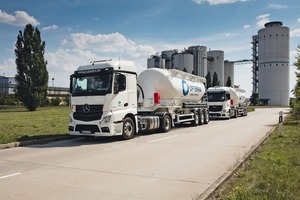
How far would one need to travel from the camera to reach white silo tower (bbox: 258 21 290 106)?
98812 millimetres

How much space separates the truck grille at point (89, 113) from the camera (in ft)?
42.0

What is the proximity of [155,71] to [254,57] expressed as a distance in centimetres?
10121

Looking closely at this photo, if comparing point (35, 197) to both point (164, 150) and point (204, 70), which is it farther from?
point (204, 70)

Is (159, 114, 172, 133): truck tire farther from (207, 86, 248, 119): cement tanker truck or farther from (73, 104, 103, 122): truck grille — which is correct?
(207, 86, 248, 119): cement tanker truck

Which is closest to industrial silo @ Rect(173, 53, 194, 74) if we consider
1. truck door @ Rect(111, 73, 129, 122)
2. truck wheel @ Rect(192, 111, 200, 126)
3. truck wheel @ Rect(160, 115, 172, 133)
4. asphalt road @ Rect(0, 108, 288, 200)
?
truck wheel @ Rect(192, 111, 200, 126)

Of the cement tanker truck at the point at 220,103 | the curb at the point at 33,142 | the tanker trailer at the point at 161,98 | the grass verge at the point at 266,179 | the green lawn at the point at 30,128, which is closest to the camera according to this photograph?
the grass verge at the point at 266,179

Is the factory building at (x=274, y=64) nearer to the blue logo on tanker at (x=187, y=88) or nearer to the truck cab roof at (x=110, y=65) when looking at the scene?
the blue logo on tanker at (x=187, y=88)

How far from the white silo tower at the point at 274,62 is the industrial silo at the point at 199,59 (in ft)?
67.6

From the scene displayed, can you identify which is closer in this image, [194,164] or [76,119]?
[194,164]

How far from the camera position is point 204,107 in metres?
23.8

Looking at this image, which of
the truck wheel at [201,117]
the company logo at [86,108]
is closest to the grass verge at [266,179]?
the company logo at [86,108]

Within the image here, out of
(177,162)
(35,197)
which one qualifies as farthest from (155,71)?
(35,197)

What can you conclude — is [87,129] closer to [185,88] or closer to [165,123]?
[165,123]

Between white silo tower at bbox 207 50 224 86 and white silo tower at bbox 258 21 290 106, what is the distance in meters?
12.7
